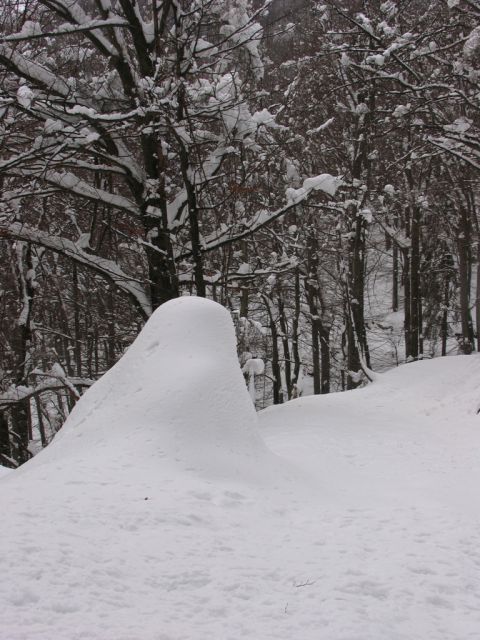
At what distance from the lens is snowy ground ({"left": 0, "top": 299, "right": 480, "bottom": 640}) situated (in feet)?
8.48

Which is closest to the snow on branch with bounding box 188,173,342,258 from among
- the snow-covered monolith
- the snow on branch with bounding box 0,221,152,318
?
the snow on branch with bounding box 0,221,152,318

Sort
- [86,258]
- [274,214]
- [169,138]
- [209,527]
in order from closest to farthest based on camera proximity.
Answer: [209,527] → [274,214] → [86,258] → [169,138]

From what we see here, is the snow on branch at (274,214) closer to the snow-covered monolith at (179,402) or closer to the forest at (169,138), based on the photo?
the forest at (169,138)

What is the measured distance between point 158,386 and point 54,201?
7.74 metres

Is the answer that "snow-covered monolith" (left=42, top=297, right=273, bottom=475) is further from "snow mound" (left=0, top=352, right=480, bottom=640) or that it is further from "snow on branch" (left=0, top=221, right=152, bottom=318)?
"snow on branch" (left=0, top=221, right=152, bottom=318)

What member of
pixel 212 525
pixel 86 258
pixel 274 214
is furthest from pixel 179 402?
pixel 86 258

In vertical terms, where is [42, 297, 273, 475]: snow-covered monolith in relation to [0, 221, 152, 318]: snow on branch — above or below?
below

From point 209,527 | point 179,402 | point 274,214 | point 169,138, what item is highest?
point 169,138

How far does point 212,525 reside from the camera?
3.47 metres

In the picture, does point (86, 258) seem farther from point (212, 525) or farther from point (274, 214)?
point (212, 525)

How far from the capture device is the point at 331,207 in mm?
9250

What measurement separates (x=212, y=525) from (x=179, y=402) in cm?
120

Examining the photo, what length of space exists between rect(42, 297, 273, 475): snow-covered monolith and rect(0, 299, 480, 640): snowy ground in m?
0.01

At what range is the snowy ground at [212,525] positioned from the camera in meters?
2.59
